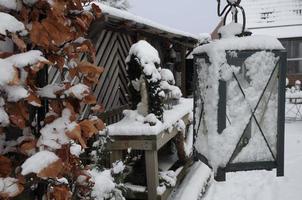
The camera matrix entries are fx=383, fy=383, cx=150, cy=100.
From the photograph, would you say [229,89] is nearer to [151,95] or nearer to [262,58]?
[262,58]

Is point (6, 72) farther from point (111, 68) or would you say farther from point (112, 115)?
point (111, 68)

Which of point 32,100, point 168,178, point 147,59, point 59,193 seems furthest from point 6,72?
point 168,178

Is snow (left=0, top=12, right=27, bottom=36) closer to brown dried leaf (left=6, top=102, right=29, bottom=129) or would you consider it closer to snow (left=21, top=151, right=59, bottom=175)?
brown dried leaf (left=6, top=102, right=29, bottom=129)

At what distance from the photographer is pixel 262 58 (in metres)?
2.01

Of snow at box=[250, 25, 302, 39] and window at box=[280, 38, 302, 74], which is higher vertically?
snow at box=[250, 25, 302, 39]

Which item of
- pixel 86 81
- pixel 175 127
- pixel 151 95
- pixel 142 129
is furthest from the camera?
pixel 175 127

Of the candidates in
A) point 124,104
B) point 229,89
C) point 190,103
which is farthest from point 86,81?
point 190,103

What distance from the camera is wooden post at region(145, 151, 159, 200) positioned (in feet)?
14.5

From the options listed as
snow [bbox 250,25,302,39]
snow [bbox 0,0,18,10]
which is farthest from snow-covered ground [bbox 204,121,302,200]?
snow [bbox 250,25,302,39]

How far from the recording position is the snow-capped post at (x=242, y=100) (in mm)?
1966

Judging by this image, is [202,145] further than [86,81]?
Yes

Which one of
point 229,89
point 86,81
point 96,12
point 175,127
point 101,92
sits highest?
point 96,12

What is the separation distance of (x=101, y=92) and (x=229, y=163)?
330 cm

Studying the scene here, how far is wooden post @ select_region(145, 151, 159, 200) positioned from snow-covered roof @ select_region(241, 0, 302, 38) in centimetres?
1667
